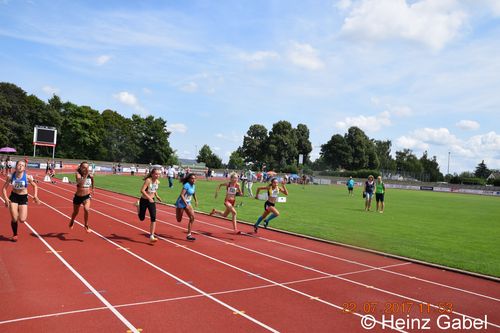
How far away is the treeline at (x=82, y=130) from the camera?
6575 cm

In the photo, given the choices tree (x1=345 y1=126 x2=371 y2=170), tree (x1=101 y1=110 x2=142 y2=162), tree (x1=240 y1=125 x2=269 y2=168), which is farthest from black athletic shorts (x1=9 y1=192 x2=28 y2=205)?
tree (x1=345 y1=126 x2=371 y2=170)

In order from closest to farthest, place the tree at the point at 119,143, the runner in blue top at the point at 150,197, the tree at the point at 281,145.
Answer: the runner in blue top at the point at 150,197, the tree at the point at 119,143, the tree at the point at 281,145

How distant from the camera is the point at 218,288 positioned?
6477 mm

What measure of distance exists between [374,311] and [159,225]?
8248mm

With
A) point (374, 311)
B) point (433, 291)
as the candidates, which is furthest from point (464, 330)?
point (433, 291)

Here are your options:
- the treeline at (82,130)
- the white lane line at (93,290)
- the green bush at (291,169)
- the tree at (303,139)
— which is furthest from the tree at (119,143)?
the white lane line at (93,290)

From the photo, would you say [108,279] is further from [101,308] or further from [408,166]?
[408,166]

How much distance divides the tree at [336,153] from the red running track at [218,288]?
88712 mm

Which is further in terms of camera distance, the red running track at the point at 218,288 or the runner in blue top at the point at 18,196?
the runner in blue top at the point at 18,196

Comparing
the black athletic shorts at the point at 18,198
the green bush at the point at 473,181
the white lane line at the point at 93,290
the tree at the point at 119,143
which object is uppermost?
the tree at the point at 119,143

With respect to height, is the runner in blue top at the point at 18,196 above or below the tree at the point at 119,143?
below

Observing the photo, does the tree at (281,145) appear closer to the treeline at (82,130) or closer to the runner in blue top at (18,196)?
the treeline at (82,130)

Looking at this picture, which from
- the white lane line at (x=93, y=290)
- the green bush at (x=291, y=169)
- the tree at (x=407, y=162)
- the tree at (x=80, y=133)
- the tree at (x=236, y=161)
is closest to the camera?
the white lane line at (x=93, y=290)

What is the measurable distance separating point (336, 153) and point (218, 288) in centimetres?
9469
